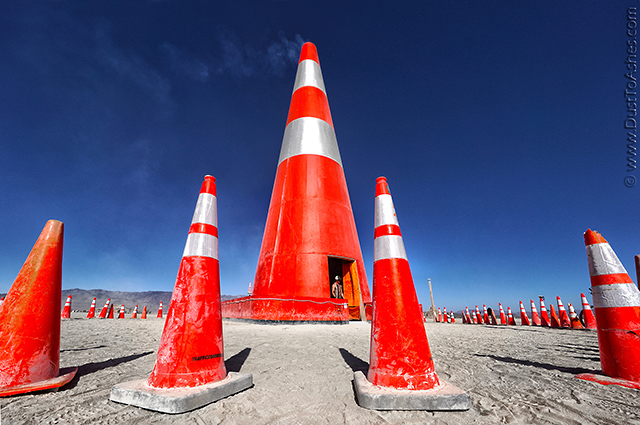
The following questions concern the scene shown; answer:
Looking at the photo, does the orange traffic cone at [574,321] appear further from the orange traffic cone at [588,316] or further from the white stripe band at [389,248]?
the white stripe band at [389,248]

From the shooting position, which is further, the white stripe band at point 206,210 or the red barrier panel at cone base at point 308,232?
the red barrier panel at cone base at point 308,232

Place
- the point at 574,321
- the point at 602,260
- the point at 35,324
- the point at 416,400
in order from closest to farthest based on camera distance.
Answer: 1. the point at 416,400
2. the point at 35,324
3. the point at 602,260
4. the point at 574,321

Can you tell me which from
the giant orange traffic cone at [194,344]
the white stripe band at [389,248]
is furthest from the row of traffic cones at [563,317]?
the giant orange traffic cone at [194,344]

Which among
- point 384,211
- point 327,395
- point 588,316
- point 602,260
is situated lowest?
point 588,316

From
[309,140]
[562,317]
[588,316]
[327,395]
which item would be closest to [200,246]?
[327,395]

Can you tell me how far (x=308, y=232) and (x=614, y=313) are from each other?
6703 millimetres

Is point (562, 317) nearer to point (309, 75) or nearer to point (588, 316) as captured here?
point (588, 316)

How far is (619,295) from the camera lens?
7.80 ft

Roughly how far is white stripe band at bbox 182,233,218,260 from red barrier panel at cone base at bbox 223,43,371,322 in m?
5.21

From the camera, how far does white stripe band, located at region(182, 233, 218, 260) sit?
89.3 inches

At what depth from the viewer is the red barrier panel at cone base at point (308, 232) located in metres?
7.73

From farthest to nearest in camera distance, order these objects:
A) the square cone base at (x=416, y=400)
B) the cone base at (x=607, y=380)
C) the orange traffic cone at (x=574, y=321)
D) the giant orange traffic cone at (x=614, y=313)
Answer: the orange traffic cone at (x=574, y=321) → the giant orange traffic cone at (x=614, y=313) → the cone base at (x=607, y=380) → the square cone base at (x=416, y=400)

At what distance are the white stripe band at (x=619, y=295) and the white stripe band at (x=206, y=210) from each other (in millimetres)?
3463

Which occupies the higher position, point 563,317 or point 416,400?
point 416,400
